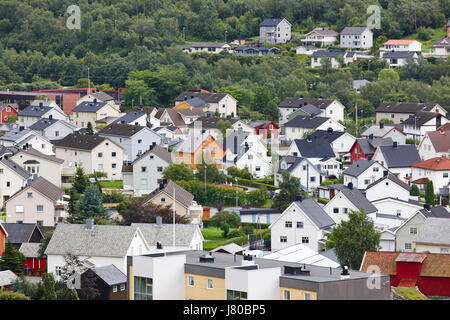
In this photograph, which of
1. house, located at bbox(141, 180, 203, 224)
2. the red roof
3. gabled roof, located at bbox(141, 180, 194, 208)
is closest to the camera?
house, located at bbox(141, 180, 203, 224)

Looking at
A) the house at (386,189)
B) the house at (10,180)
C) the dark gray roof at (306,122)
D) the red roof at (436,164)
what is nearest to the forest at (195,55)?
the dark gray roof at (306,122)

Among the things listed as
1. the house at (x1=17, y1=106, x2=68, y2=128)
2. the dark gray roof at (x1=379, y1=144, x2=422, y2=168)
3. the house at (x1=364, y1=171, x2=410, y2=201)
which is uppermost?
the house at (x1=17, y1=106, x2=68, y2=128)

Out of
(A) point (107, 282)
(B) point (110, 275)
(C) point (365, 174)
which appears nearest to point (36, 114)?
(C) point (365, 174)

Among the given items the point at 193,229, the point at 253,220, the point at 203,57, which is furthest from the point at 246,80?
the point at 193,229

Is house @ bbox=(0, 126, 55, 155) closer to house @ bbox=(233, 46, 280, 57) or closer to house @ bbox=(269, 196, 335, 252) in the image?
house @ bbox=(269, 196, 335, 252)

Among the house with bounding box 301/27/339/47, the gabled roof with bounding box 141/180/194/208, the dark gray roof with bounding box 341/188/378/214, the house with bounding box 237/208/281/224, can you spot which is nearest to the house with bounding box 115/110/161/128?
the gabled roof with bounding box 141/180/194/208

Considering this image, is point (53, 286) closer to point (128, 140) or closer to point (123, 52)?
point (128, 140)

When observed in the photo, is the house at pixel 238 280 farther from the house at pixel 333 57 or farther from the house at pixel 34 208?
the house at pixel 333 57
